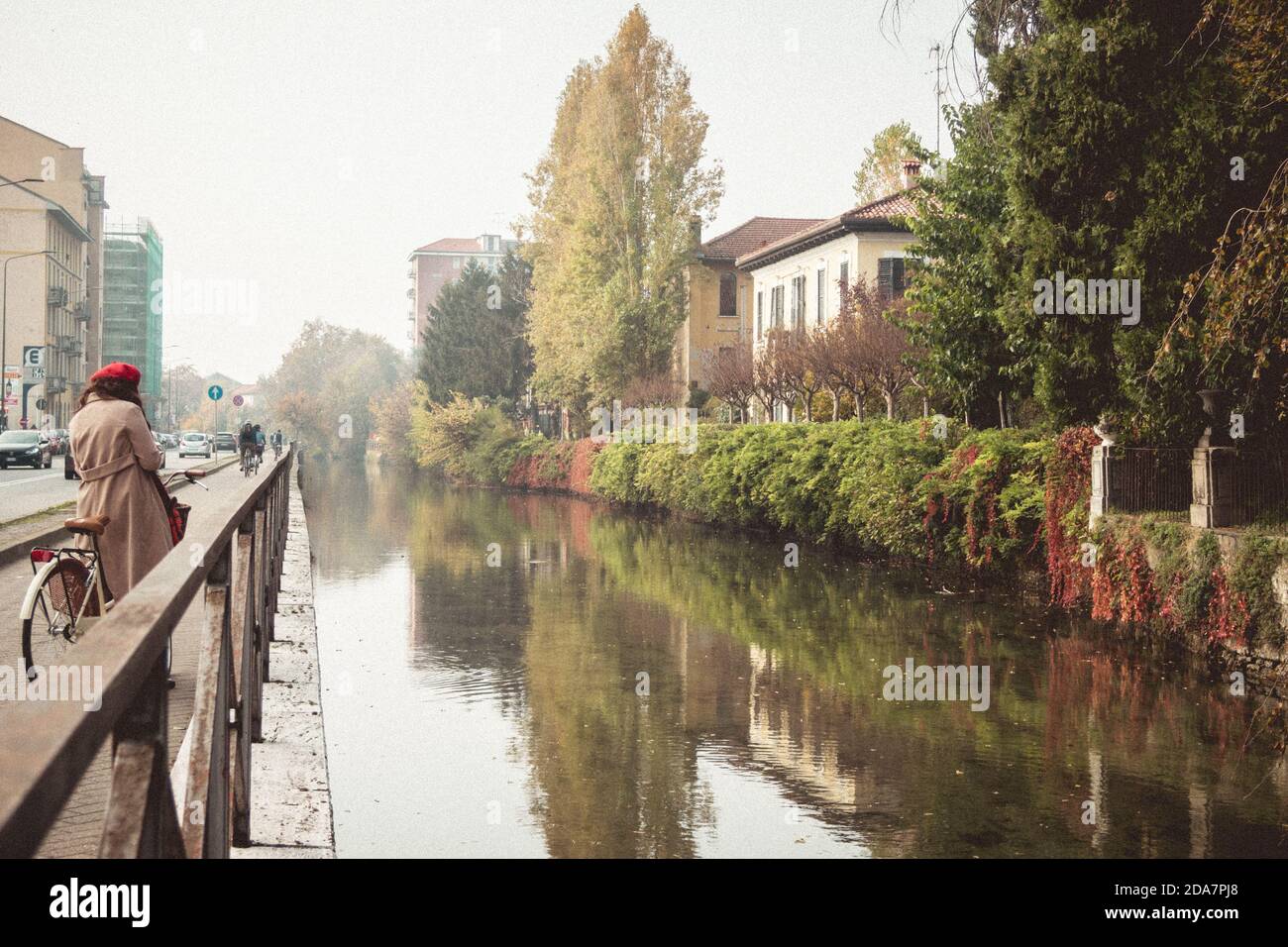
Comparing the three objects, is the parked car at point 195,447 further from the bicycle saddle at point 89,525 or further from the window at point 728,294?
the bicycle saddle at point 89,525

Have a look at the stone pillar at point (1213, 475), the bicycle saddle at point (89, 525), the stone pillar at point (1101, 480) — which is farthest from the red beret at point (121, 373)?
the stone pillar at point (1101, 480)

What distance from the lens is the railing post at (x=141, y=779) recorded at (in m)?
2.54

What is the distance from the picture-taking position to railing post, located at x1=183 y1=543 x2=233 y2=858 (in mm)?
4145

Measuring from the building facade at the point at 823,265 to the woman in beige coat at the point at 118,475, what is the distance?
103 ft

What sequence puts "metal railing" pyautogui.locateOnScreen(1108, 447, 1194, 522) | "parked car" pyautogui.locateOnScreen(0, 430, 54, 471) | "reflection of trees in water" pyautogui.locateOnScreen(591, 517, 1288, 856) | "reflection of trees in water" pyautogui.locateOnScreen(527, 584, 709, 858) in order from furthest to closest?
1. "parked car" pyautogui.locateOnScreen(0, 430, 54, 471)
2. "metal railing" pyautogui.locateOnScreen(1108, 447, 1194, 522)
3. "reflection of trees in water" pyautogui.locateOnScreen(591, 517, 1288, 856)
4. "reflection of trees in water" pyautogui.locateOnScreen(527, 584, 709, 858)

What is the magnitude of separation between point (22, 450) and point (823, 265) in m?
28.9

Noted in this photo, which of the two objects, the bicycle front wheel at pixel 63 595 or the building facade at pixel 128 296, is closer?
the bicycle front wheel at pixel 63 595

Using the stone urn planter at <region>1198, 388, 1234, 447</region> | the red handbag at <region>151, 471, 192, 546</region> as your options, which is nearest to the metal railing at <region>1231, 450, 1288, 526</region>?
the stone urn planter at <region>1198, 388, 1234, 447</region>

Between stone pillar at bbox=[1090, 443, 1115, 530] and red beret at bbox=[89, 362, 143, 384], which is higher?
red beret at bbox=[89, 362, 143, 384]

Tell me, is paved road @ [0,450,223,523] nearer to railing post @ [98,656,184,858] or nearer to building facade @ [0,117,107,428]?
railing post @ [98,656,184,858]

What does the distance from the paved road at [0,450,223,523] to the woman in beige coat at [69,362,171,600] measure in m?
15.5

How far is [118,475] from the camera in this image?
9008 mm

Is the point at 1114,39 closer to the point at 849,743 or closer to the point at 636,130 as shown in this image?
the point at 849,743

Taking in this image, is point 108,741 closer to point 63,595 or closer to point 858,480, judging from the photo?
point 63,595
